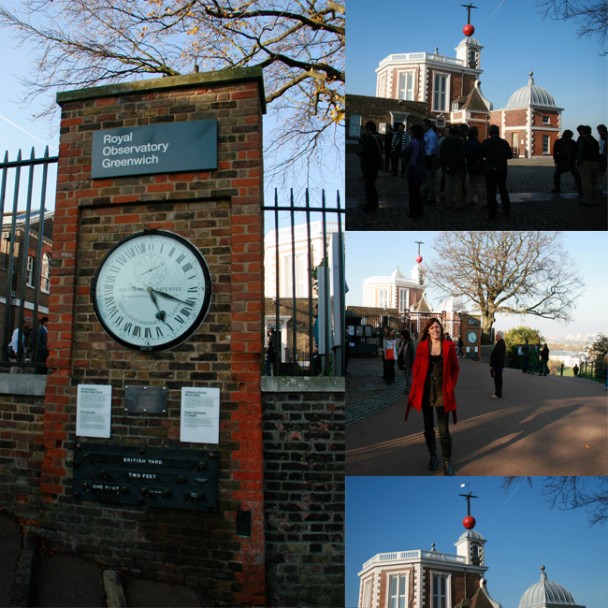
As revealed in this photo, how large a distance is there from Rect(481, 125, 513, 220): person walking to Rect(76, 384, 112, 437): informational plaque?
346cm

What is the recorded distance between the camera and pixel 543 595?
17.1ft

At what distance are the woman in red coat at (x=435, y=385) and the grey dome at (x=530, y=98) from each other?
1745 millimetres

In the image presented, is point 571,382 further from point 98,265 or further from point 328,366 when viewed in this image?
point 98,265

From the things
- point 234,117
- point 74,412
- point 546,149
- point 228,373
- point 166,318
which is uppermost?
point 234,117

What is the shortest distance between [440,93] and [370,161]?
2.60 feet

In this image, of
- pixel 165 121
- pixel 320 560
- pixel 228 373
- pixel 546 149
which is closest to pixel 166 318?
pixel 228 373

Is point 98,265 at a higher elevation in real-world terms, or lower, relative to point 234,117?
lower

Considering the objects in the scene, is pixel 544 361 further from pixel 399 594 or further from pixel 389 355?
pixel 399 594

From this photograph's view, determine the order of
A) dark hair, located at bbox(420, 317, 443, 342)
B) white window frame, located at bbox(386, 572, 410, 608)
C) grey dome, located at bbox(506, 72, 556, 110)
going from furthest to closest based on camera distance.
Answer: dark hair, located at bbox(420, 317, 443, 342)
white window frame, located at bbox(386, 572, 410, 608)
grey dome, located at bbox(506, 72, 556, 110)

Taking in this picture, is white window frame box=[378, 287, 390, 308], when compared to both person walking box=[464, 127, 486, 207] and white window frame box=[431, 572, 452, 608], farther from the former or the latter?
white window frame box=[431, 572, 452, 608]

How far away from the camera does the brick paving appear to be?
4.55 meters

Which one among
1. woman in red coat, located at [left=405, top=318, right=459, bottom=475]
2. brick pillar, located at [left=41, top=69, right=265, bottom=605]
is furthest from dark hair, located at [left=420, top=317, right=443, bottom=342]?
brick pillar, located at [left=41, top=69, right=265, bottom=605]

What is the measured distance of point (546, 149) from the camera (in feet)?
15.2

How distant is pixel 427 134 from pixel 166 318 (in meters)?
2.61
